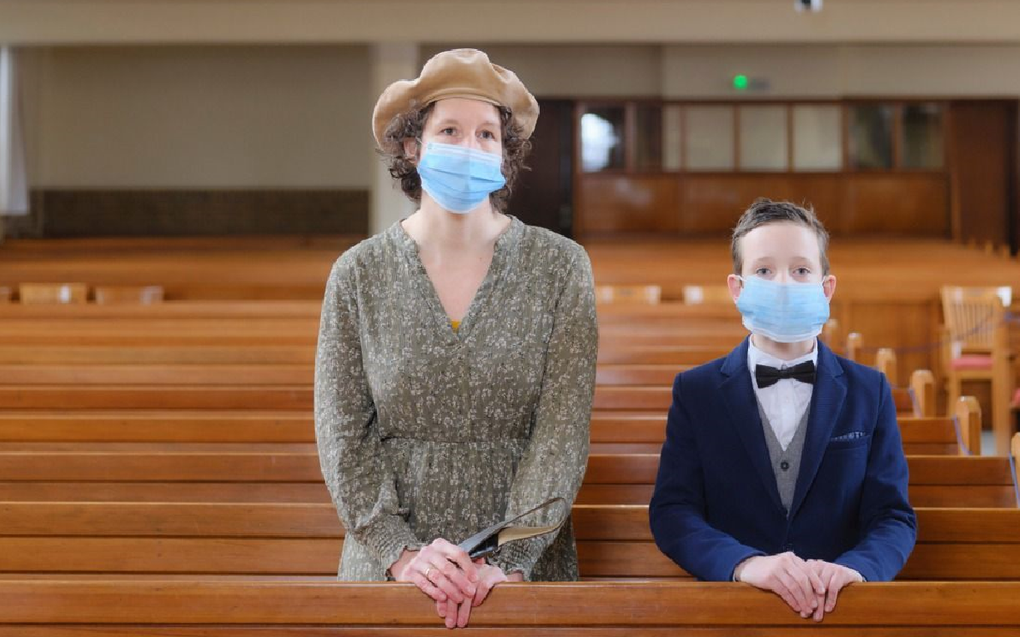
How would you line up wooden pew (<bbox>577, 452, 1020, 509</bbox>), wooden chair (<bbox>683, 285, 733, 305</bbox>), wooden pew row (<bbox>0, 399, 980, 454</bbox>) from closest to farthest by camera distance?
wooden pew (<bbox>577, 452, 1020, 509</bbox>)
wooden pew row (<bbox>0, 399, 980, 454</bbox>)
wooden chair (<bbox>683, 285, 733, 305</bbox>)

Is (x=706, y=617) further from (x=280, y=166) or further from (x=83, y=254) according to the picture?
(x=280, y=166)

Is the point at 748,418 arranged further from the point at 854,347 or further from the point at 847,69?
the point at 847,69

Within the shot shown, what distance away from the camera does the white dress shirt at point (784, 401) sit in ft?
6.07

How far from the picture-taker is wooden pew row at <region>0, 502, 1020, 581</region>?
2.30 metres

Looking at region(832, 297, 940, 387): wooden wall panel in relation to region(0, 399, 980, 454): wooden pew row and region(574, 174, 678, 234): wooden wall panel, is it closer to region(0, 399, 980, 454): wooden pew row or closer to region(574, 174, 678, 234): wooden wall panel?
region(574, 174, 678, 234): wooden wall panel

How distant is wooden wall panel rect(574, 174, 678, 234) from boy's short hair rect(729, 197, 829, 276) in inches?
401

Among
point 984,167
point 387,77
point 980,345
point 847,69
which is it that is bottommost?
point 980,345

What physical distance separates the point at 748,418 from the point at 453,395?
19.4 inches

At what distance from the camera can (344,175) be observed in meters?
12.6

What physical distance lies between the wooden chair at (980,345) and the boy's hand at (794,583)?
4.80 m

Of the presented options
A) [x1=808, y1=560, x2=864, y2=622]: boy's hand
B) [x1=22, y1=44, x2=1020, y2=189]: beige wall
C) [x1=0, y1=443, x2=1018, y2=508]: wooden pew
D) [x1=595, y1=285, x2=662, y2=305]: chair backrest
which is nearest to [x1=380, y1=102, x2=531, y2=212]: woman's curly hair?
[x1=808, y1=560, x2=864, y2=622]: boy's hand

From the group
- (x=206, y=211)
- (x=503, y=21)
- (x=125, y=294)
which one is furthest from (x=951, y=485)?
(x=206, y=211)

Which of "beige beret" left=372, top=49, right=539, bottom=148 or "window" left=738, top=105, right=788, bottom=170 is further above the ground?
"window" left=738, top=105, right=788, bottom=170

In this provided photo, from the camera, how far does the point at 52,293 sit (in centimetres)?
764
